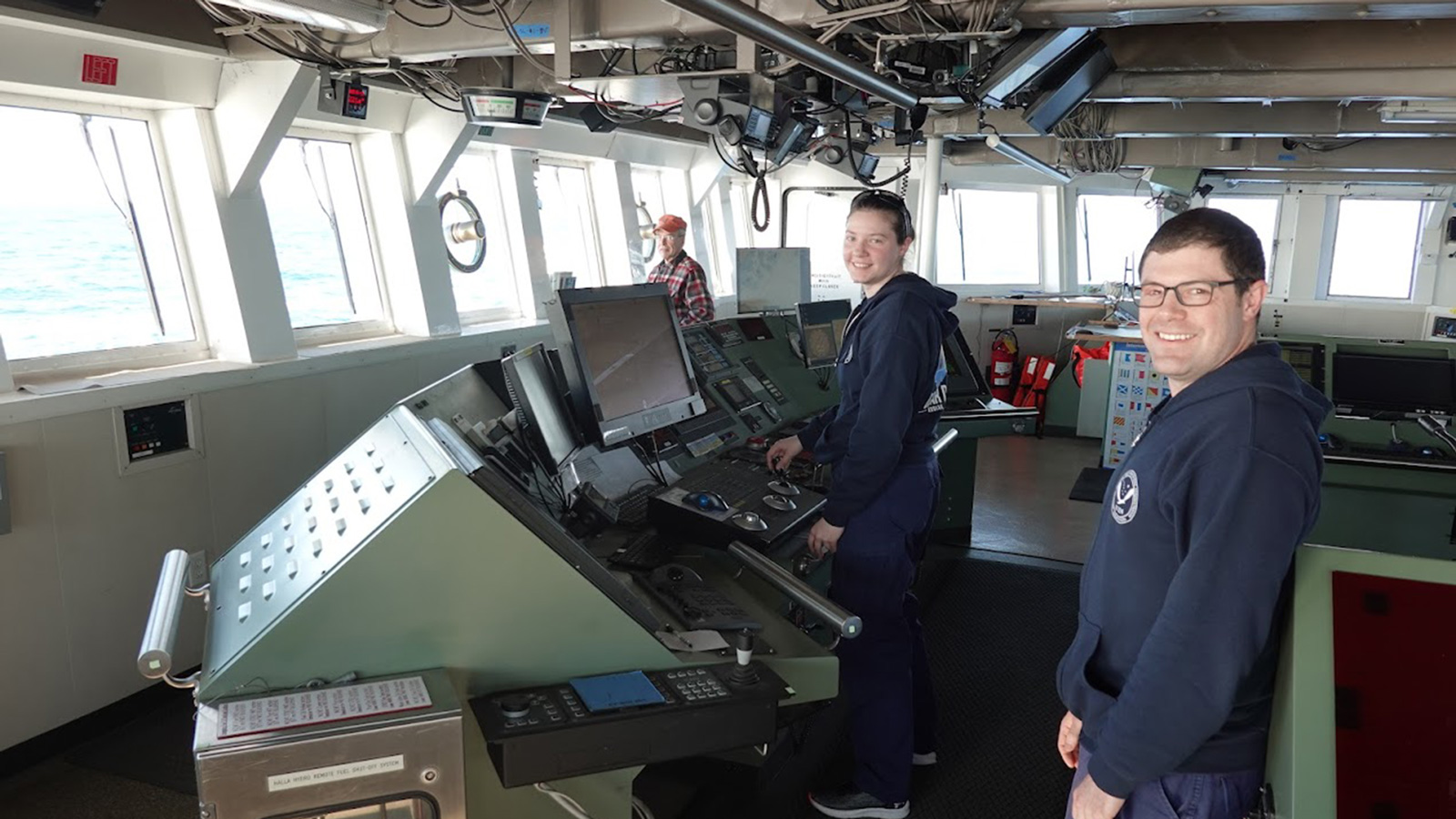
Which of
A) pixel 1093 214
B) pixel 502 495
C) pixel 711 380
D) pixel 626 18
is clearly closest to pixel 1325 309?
pixel 1093 214

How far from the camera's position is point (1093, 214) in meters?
9.41

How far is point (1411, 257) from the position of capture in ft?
28.9

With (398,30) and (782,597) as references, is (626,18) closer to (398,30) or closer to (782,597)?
(398,30)

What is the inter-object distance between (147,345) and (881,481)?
2801 millimetres

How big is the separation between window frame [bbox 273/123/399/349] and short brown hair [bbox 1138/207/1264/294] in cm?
379

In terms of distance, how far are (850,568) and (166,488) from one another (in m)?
2.27

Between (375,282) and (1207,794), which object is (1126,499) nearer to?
(1207,794)

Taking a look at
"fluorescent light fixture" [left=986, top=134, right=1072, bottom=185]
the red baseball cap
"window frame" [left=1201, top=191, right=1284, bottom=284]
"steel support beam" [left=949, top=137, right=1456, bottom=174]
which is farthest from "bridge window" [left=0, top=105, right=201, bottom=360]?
"window frame" [left=1201, top=191, right=1284, bottom=284]

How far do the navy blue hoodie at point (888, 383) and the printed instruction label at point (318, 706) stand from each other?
1.20 m

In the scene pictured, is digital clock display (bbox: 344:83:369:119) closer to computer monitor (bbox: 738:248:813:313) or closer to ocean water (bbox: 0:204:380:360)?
ocean water (bbox: 0:204:380:360)

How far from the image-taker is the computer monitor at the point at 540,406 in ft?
6.35

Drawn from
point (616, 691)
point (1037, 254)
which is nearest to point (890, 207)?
point (616, 691)

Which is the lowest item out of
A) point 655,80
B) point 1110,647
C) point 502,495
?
point 1110,647

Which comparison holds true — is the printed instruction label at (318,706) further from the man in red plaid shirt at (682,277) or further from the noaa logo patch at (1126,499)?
the man in red plaid shirt at (682,277)
